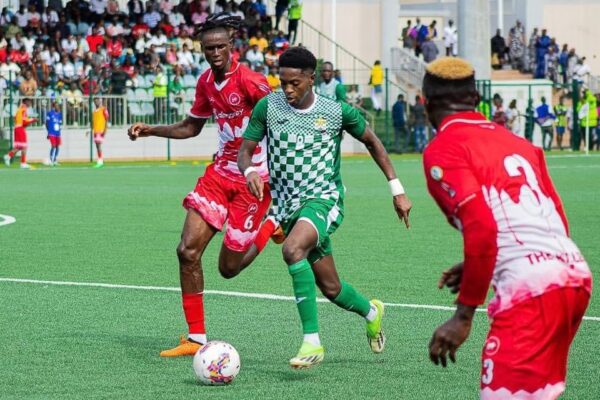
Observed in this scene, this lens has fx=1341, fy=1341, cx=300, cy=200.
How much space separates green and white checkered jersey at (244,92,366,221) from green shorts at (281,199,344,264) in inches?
1.9

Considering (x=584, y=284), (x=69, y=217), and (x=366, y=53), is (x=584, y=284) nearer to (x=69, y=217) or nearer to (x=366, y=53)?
(x=69, y=217)

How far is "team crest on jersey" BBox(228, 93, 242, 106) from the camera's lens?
30.8 feet

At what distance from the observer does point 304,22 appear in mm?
49000

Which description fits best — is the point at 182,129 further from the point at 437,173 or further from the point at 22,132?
the point at 22,132

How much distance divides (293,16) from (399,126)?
6676 millimetres

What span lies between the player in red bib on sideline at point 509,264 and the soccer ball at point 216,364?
2.88 metres

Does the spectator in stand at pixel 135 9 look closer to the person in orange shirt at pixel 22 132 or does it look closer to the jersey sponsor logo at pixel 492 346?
the person in orange shirt at pixel 22 132

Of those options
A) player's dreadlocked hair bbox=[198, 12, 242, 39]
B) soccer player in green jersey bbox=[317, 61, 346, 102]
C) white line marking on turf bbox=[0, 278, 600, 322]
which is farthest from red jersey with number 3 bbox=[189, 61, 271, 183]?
soccer player in green jersey bbox=[317, 61, 346, 102]

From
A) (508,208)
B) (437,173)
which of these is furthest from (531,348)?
(437,173)

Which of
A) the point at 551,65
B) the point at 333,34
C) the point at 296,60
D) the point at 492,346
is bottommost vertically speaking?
the point at 551,65

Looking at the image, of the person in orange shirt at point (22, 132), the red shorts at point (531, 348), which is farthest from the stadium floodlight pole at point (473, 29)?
the red shorts at point (531, 348)

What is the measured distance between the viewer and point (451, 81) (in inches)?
195

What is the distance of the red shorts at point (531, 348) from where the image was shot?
4.66 metres

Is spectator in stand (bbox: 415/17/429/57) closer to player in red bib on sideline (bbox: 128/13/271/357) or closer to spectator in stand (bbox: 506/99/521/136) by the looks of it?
spectator in stand (bbox: 506/99/521/136)
